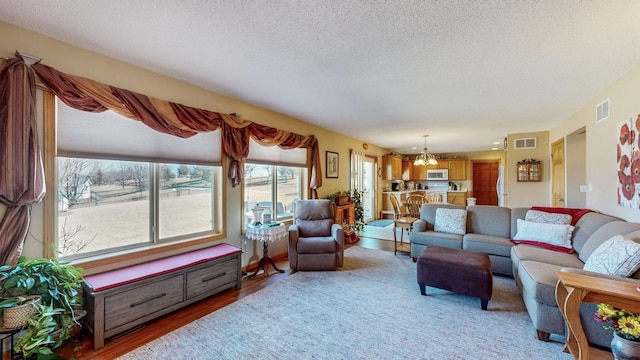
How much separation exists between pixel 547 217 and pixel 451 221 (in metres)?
1.17

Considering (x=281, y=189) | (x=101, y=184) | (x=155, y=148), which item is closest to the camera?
(x=101, y=184)

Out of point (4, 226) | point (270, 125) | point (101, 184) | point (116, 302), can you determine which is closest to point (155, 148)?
point (101, 184)

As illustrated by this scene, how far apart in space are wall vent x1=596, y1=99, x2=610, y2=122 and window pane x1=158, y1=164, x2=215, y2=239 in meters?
5.03

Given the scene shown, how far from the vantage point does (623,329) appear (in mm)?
1485

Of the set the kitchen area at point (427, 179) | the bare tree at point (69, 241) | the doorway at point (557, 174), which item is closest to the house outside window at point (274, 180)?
the bare tree at point (69, 241)

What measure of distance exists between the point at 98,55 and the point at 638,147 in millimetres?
5155

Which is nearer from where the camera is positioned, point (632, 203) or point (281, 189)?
point (632, 203)

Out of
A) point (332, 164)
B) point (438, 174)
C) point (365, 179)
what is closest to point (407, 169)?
point (438, 174)

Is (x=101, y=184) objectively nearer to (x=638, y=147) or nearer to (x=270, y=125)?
(x=270, y=125)

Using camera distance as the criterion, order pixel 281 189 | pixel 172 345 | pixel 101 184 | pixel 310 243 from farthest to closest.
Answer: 1. pixel 281 189
2. pixel 310 243
3. pixel 101 184
4. pixel 172 345

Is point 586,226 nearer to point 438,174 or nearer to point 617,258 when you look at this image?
point 617,258

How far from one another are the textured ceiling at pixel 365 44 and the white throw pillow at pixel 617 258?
5.39 ft

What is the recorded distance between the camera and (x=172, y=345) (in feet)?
6.59

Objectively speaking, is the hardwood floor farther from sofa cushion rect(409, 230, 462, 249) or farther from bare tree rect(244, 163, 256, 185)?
sofa cushion rect(409, 230, 462, 249)
